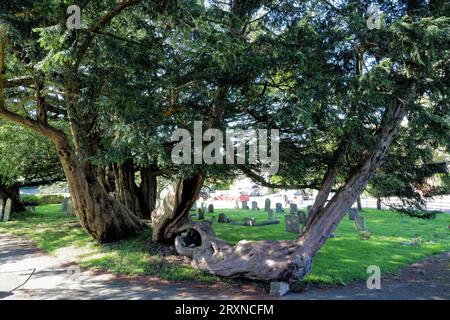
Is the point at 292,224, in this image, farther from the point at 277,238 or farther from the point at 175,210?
the point at 175,210

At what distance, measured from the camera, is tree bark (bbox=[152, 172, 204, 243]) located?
10414mm

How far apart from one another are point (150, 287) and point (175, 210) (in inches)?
134

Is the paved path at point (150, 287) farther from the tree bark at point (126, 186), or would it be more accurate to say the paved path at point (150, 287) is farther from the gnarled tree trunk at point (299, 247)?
the tree bark at point (126, 186)

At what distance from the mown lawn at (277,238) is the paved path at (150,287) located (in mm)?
503

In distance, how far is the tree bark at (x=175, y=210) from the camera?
1041 centimetres

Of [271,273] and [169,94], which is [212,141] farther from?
[271,273]

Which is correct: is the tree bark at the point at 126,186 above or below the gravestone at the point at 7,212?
above

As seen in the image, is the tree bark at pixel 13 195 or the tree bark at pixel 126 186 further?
the tree bark at pixel 13 195

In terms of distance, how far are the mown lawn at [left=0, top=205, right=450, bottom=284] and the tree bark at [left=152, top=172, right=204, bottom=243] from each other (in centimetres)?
62

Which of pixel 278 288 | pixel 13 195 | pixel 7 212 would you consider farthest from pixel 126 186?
pixel 13 195

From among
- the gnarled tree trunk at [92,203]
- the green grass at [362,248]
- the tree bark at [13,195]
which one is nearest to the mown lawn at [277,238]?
the green grass at [362,248]

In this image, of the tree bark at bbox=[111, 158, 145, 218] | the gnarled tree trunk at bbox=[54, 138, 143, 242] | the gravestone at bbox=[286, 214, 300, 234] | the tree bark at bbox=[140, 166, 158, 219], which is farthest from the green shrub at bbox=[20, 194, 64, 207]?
the gravestone at bbox=[286, 214, 300, 234]

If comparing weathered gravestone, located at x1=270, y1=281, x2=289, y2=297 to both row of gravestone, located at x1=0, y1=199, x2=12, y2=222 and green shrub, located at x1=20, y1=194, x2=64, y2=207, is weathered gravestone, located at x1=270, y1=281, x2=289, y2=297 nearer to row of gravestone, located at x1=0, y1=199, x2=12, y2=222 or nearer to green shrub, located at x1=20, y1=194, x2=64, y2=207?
row of gravestone, located at x1=0, y1=199, x2=12, y2=222

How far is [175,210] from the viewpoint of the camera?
10625 millimetres
